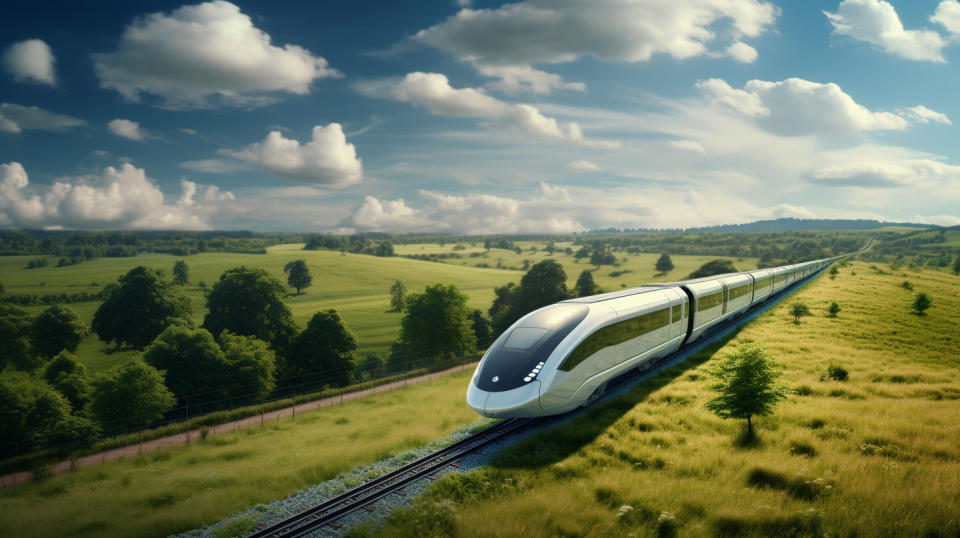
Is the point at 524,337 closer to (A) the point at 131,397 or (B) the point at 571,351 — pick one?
(B) the point at 571,351

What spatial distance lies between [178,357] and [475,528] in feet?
128

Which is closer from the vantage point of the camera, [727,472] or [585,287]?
[727,472]

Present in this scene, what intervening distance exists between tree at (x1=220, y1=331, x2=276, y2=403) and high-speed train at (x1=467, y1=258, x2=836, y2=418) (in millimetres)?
31264

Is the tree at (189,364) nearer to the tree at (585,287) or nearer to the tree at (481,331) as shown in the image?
the tree at (481,331)

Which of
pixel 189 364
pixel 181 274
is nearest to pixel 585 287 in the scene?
pixel 189 364

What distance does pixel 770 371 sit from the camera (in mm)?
13938

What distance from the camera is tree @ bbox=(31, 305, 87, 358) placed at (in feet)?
176

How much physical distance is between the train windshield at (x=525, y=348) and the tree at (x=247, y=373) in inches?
1218

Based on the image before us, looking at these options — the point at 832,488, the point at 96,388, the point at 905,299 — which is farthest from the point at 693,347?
the point at 96,388

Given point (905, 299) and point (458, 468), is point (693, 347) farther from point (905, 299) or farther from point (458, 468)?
point (905, 299)

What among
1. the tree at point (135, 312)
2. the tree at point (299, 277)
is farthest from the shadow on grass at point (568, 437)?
the tree at point (299, 277)

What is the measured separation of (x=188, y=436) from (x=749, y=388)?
26604 mm

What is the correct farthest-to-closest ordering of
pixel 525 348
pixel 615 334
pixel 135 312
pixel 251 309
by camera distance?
pixel 135 312 → pixel 251 309 → pixel 615 334 → pixel 525 348

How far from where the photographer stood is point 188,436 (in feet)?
79.4
